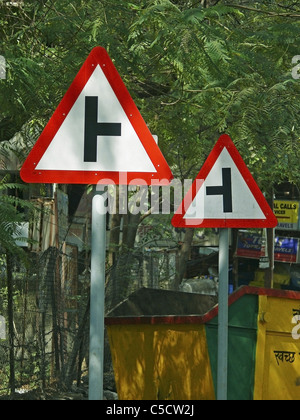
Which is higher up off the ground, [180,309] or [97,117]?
[97,117]

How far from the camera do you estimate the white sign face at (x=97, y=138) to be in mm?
3964

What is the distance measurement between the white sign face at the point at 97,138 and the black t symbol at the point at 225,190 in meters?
1.89

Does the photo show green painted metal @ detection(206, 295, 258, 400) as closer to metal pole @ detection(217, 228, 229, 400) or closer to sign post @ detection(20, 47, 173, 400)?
metal pole @ detection(217, 228, 229, 400)

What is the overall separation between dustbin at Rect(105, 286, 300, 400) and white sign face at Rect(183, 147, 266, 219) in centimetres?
138

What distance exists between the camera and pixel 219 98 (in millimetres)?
7781

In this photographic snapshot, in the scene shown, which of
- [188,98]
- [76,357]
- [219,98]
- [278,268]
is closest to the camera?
[219,98]

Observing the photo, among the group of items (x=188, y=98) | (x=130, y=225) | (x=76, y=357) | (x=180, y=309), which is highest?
(x=188, y=98)

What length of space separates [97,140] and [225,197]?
2052 mm

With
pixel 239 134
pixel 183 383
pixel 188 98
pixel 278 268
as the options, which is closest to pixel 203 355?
pixel 183 383

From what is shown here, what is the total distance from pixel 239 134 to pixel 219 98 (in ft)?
3.57

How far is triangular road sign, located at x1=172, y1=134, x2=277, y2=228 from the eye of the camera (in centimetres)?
585

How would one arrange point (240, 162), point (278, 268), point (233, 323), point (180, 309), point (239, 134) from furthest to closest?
point (278, 268) < point (180, 309) < point (233, 323) < point (239, 134) < point (240, 162)

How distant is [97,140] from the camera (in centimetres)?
398
